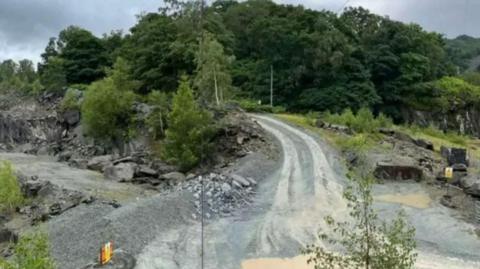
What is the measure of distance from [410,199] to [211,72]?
24.8 metres

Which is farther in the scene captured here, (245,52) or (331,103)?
(245,52)

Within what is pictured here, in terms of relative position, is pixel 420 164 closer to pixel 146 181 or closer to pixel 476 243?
pixel 476 243

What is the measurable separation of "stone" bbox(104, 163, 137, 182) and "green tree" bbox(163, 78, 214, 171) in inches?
126

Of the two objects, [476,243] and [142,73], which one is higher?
[142,73]

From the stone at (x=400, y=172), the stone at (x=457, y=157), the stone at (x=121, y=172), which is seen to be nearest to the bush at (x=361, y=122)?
the stone at (x=457, y=157)

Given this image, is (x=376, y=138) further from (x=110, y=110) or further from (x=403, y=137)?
(x=110, y=110)

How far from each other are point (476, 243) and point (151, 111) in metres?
34.7

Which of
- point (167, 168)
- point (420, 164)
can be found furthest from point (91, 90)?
point (420, 164)

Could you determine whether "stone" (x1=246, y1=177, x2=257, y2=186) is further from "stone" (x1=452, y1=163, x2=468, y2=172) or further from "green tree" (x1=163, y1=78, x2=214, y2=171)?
"stone" (x1=452, y1=163, x2=468, y2=172)

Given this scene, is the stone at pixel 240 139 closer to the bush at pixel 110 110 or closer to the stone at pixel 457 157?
the stone at pixel 457 157

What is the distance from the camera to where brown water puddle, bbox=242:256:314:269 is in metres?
21.2

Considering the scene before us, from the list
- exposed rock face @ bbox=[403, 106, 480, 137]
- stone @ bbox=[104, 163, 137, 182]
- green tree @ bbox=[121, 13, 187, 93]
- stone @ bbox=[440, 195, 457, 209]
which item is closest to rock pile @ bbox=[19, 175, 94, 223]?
stone @ bbox=[104, 163, 137, 182]

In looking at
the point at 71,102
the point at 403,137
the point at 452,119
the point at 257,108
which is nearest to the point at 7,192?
the point at 403,137

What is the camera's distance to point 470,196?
105ft
